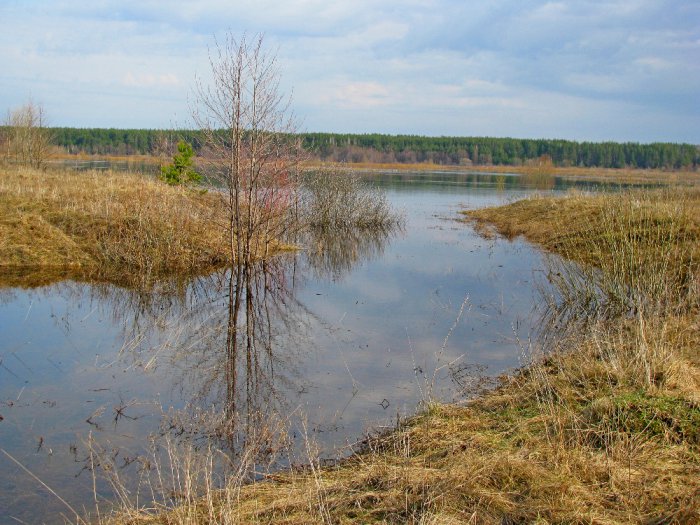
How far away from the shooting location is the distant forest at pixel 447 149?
94.5 meters

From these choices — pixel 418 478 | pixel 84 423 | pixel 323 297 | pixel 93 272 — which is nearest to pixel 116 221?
pixel 93 272

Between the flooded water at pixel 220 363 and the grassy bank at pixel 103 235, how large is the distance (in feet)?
4.42

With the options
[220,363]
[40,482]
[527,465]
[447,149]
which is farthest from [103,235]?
[447,149]

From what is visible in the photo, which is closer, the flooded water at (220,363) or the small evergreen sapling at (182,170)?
the flooded water at (220,363)

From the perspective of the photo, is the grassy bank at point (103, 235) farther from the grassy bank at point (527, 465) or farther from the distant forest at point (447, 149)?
the distant forest at point (447, 149)

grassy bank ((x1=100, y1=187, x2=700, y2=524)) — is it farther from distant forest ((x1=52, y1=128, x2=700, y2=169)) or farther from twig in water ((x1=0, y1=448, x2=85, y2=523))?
distant forest ((x1=52, y1=128, x2=700, y2=169))

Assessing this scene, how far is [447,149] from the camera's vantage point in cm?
11719

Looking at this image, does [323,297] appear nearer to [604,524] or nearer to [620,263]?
[620,263]

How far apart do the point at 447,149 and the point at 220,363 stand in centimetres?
11218

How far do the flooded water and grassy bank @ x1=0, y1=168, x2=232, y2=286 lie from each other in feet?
4.42

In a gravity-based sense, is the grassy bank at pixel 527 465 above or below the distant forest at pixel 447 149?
below

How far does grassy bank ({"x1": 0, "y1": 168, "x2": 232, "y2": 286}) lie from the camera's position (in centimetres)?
1527

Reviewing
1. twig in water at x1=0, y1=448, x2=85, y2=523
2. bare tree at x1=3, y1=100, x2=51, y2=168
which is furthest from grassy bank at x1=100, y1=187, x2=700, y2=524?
bare tree at x1=3, y1=100, x2=51, y2=168

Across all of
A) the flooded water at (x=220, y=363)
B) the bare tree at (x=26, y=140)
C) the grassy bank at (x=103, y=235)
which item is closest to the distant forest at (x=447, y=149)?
the bare tree at (x=26, y=140)
